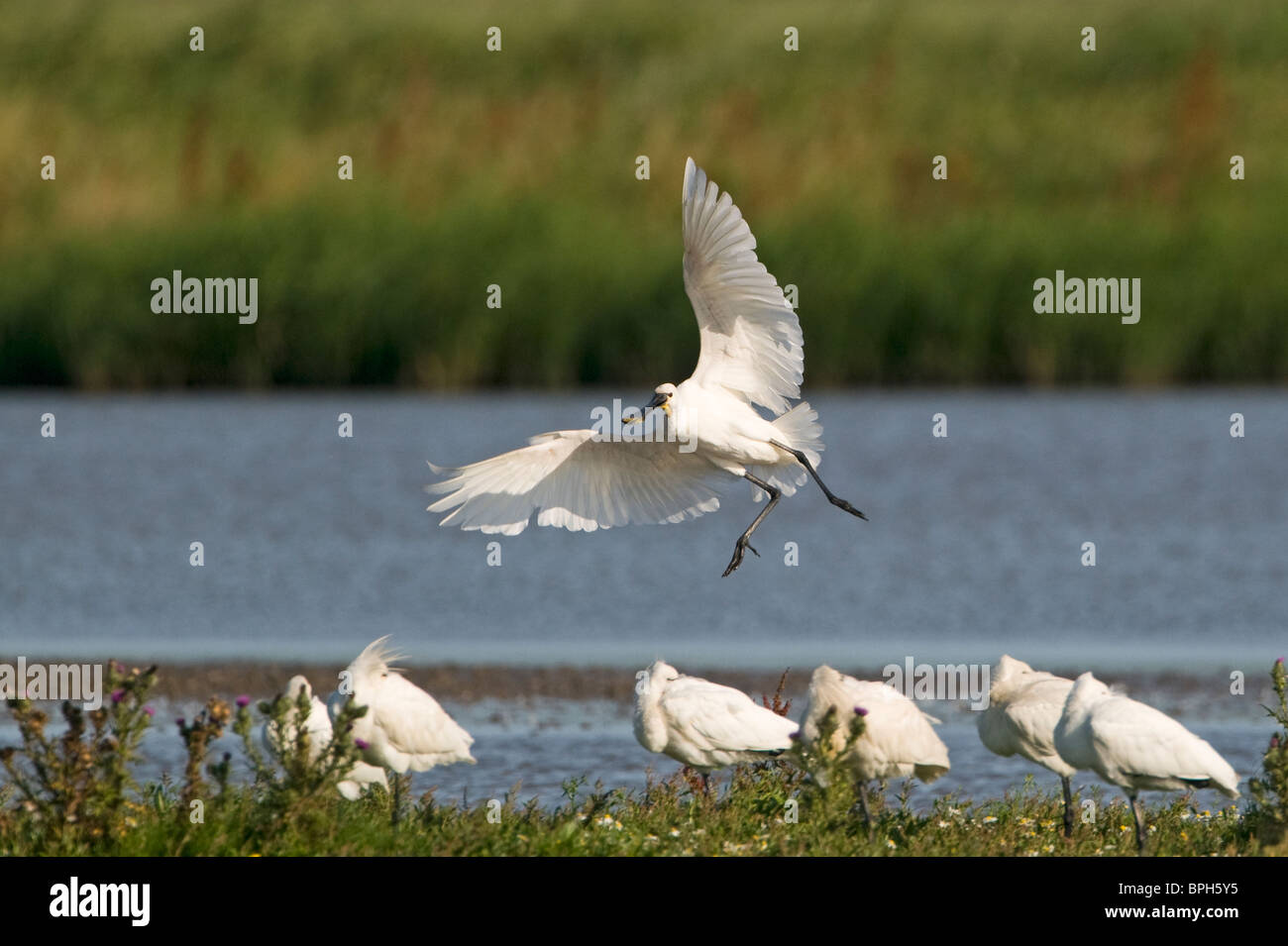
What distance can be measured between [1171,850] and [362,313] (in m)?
18.3

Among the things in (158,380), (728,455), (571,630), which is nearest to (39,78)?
(158,380)

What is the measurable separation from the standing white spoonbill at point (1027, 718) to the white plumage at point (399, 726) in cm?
210

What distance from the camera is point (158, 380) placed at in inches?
997

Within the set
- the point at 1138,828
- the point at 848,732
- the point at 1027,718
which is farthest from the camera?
the point at 1027,718

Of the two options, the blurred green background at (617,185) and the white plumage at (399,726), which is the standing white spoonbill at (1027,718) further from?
the blurred green background at (617,185)

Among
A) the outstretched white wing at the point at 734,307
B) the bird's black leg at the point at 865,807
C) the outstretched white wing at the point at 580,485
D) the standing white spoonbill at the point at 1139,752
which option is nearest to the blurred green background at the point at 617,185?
the outstretched white wing at the point at 580,485

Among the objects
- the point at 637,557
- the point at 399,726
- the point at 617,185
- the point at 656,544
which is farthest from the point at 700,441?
the point at 617,185

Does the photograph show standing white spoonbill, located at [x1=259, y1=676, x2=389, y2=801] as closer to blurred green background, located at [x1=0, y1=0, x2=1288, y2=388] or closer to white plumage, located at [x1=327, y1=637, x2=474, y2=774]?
white plumage, located at [x1=327, y1=637, x2=474, y2=774]

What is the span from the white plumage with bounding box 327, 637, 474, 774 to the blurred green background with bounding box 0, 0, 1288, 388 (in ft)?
51.6

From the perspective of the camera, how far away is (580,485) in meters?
9.16

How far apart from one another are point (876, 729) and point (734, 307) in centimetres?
191

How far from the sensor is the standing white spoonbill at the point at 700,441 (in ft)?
27.8

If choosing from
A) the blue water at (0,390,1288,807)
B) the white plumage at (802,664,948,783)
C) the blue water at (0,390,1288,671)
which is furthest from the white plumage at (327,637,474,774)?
the blue water at (0,390,1288,671)

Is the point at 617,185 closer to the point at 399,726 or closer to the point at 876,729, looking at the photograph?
the point at 399,726
